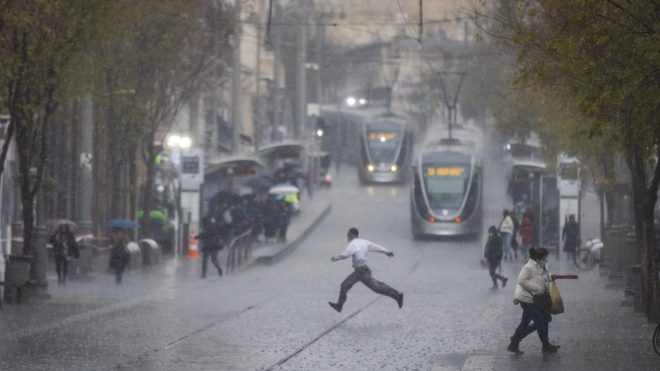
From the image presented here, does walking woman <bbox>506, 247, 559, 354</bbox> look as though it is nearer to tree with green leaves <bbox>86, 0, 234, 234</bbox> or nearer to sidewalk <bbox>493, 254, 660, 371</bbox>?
sidewalk <bbox>493, 254, 660, 371</bbox>

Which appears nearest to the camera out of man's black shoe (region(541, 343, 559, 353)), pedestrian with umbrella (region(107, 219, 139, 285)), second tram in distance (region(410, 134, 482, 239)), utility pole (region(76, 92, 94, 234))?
man's black shoe (region(541, 343, 559, 353))

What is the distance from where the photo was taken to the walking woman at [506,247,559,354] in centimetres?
1759

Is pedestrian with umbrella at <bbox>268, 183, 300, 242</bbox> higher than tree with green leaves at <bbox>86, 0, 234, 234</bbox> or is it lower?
lower

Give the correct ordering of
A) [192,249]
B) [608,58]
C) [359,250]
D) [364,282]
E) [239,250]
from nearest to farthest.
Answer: [608,58] < [359,250] < [364,282] < [239,250] < [192,249]

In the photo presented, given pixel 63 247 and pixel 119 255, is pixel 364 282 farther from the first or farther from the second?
pixel 119 255

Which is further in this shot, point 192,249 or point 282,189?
point 282,189

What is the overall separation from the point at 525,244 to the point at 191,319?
23.2 m

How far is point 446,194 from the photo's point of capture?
53.0m

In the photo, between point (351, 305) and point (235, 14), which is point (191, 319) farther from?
point (235, 14)

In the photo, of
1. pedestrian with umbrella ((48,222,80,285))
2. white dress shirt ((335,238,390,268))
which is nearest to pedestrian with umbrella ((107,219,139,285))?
pedestrian with umbrella ((48,222,80,285))

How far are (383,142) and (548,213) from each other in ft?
80.5

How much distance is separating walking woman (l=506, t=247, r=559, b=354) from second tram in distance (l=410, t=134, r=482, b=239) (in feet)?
114

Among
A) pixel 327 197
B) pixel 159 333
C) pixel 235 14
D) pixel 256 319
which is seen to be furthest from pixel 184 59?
pixel 327 197

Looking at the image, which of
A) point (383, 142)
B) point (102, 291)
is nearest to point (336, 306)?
point (102, 291)
